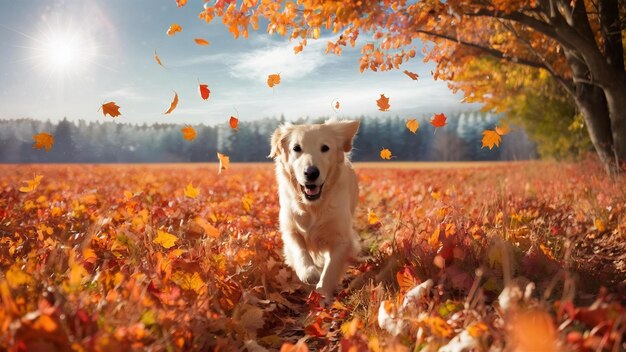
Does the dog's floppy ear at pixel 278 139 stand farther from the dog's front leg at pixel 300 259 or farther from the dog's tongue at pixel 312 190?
the dog's front leg at pixel 300 259

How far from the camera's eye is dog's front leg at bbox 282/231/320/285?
4094 mm

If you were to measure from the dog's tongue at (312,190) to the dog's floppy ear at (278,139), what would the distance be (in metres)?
0.63

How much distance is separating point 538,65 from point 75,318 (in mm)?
9013

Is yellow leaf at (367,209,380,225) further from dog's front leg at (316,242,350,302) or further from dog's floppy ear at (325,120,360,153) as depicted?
dog's floppy ear at (325,120,360,153)

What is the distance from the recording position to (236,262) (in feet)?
12.7

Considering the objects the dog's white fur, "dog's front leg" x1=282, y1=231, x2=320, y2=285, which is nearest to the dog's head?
the dog's white fur

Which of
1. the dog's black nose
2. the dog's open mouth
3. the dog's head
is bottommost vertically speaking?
the dog's open mouth

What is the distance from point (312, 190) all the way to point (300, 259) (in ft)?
2.17

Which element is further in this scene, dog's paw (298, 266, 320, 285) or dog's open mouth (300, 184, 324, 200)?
dog's open mouth (300, 184, 324, 200)

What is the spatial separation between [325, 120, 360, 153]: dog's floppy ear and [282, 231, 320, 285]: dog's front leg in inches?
41.3

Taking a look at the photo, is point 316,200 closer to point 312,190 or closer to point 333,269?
point 312,190

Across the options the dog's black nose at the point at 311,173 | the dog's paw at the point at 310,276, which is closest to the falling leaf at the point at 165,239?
the dog's paw at the point at 310,276

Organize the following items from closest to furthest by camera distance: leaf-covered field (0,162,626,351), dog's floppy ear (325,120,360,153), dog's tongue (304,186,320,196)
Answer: leaf-covered field (0,162,626,351)
dog's tongue (304,186,320,196)
dog's floppy ear (325,120,360,153)

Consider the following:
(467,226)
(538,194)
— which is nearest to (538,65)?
(538,194)
